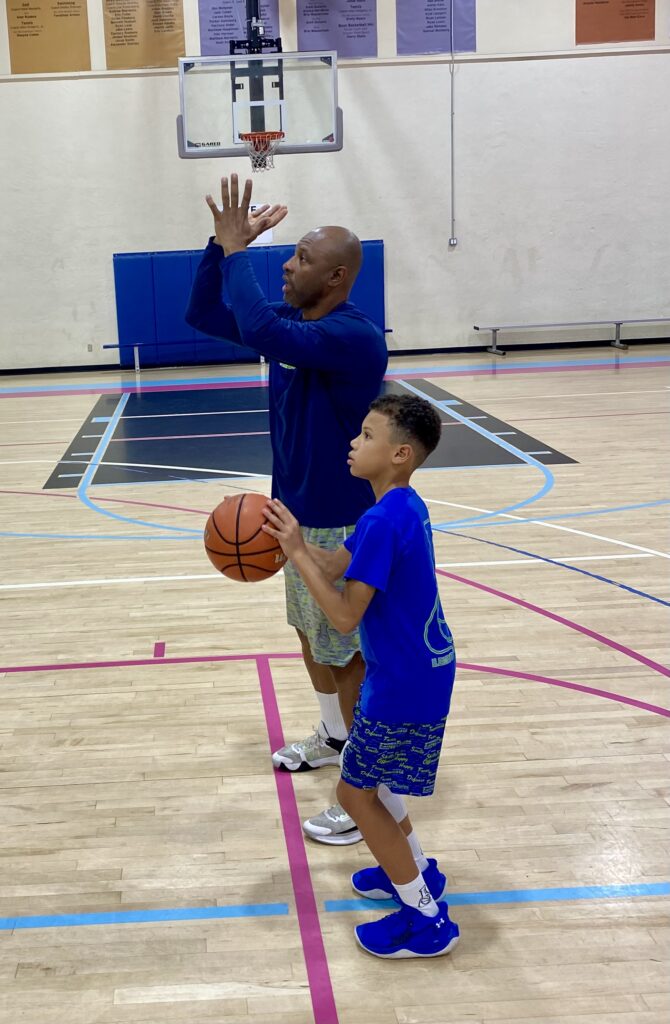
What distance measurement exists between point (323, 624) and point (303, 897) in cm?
82

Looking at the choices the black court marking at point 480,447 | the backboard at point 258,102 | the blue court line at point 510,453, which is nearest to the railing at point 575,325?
the backboard at point 258,102

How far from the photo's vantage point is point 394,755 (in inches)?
104

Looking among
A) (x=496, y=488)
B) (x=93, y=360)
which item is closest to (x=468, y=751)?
(x=496, y=488)

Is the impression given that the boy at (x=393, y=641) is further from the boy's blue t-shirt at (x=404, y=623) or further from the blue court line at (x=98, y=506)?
the blue court line at (x=98, y=506)

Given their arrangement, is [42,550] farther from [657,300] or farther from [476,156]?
[657,300]

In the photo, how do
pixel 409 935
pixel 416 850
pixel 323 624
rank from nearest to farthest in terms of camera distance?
pixel 409 935, pixel 416 850, pixel 323 624

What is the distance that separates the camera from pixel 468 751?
3822mm

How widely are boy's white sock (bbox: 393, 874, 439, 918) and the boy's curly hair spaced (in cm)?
108

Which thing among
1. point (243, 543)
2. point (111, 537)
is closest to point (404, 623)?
point (243, 543)

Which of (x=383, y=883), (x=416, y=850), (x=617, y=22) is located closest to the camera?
(x=416, y=850)

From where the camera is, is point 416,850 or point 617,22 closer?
point 416,850

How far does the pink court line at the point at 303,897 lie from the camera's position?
2.51 meters

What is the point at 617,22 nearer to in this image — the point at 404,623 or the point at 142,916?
the point at 404,623

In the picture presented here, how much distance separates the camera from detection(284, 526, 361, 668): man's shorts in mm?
3311
